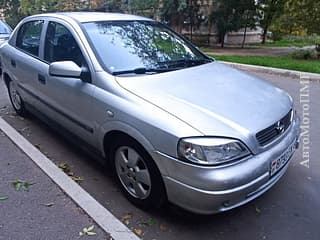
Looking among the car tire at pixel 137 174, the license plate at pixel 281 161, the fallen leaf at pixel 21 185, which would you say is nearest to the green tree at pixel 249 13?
the license plate at pixel 281 161

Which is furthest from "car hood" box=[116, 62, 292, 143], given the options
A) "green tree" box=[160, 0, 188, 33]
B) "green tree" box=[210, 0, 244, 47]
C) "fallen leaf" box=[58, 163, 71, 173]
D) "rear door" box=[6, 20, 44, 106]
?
"green tree" box=[210, 0, 244, 47]

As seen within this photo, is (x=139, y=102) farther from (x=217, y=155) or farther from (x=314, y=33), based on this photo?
(x=314, y=33)

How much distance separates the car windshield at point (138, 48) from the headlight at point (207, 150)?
1115 mm

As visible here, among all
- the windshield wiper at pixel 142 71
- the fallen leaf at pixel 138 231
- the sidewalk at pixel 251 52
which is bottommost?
the sidewalk at pixel 251 52

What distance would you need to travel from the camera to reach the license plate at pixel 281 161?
277 centimetres

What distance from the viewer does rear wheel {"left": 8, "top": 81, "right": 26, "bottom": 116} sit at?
5.34 meters

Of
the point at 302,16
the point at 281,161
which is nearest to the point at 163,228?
the point at 281,161

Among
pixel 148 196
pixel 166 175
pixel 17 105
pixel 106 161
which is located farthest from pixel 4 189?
pixel 17 105

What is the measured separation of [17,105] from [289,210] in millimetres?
4242

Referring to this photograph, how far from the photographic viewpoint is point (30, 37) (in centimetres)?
477

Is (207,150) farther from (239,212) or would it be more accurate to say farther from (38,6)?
(38,6)

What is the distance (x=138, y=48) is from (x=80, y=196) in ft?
5.12

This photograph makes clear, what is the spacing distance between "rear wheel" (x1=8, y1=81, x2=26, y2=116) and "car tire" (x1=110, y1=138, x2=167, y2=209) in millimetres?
2707

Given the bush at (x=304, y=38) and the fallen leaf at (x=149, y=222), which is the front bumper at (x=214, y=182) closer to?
the fallen leaf at (x=149, y=222)
